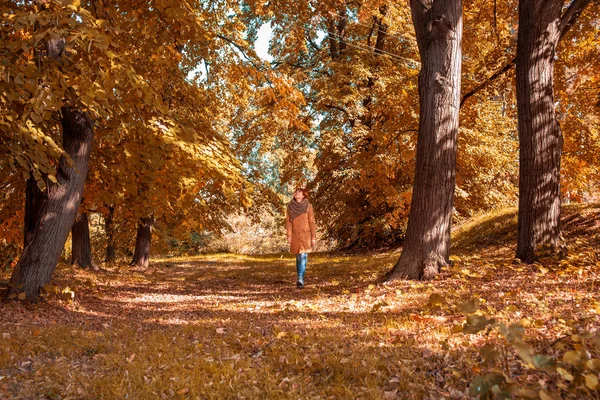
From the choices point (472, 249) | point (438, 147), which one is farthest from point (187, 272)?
point (438, 147)

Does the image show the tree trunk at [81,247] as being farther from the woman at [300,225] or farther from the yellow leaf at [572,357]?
the yellow leaf at [572,357]

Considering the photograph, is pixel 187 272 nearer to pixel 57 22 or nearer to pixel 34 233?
pixel 34 233

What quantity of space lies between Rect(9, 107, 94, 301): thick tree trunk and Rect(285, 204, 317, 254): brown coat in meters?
4.16

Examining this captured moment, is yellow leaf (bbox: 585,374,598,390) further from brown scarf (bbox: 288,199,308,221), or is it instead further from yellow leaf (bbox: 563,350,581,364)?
brown scarf (bbox: 288,199,308,221)

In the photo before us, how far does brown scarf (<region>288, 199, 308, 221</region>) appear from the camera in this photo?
10.7 metres

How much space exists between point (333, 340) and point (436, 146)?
169 inches

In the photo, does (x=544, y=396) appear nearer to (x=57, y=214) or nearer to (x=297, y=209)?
(x=57, y=214)

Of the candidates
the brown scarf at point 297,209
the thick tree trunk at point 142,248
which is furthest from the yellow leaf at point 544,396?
the thick tree trunk at point 142,248

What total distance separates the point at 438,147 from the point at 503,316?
11.9 feet

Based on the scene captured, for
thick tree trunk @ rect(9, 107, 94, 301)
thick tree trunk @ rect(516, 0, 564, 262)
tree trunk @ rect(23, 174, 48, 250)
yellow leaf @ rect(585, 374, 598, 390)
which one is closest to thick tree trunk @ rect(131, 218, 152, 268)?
tree trunk @ rect(23, 174, 48, 250)

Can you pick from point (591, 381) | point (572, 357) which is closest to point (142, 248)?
point (572, 357)

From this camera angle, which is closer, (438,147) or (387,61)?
(438,147)

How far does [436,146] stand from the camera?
8.14 metres

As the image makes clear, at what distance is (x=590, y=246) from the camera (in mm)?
8781
